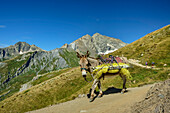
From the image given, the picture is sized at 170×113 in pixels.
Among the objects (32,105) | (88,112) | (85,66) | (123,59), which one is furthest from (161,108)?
(32,105)

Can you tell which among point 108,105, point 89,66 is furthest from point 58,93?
point 108,105

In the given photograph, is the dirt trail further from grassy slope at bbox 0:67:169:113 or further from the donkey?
grassy slope at bbox 0:67:169:113

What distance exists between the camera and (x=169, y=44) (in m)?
49.1

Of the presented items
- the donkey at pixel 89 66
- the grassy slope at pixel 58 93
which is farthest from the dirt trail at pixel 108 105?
the grassy slope at pixel 58 93

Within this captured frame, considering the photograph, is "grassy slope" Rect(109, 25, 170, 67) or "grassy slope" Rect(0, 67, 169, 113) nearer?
"grassy slope" Rect(0, 67, 169, 113)

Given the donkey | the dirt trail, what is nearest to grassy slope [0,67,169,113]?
the donkey

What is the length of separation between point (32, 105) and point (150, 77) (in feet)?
79.6

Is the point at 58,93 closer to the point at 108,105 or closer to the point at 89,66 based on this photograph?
the point at 89,66

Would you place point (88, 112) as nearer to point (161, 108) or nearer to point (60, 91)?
point (161, 108)

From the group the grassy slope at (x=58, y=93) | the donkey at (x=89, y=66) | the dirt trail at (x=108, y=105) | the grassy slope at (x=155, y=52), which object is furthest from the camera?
the grassy slope at (x=155, y=52)

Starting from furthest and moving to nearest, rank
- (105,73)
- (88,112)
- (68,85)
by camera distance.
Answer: (68,85), (105,73), (88,112)

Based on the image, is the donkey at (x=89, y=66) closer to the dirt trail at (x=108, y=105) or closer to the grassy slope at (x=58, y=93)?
the dirt trail at (x=108, y=105)

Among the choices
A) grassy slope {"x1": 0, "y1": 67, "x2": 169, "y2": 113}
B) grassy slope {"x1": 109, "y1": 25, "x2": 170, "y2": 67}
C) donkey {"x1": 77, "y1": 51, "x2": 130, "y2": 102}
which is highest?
grassy slope {"x1": 109, "y1": 25, "x2": 170, "y2": 67}

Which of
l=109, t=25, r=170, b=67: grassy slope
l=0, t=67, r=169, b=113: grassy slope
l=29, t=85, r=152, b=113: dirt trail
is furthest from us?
l=109, t=25, r=170, b=67: grassy slope
